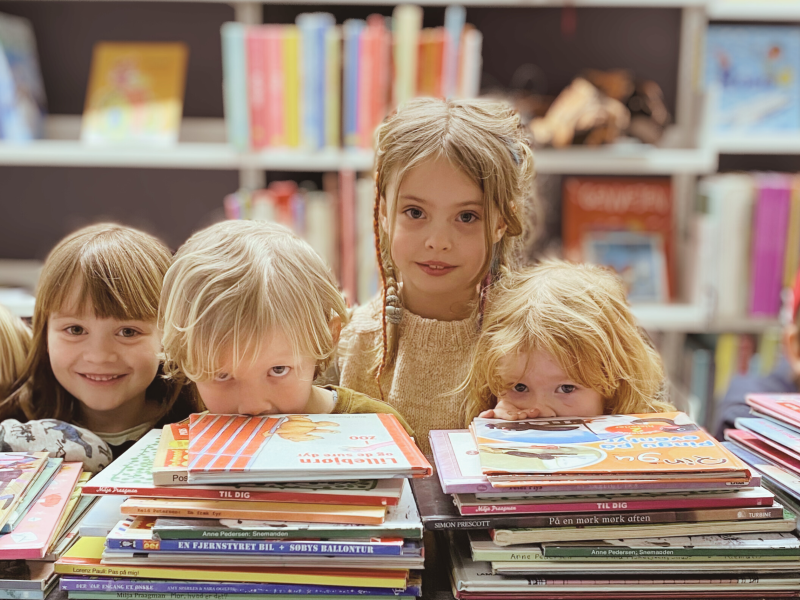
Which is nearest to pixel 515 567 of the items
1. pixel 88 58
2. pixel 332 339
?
pixel 332 339

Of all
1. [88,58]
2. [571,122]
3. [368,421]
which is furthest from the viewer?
[88,58]

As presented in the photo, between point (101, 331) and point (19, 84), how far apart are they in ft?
5.45

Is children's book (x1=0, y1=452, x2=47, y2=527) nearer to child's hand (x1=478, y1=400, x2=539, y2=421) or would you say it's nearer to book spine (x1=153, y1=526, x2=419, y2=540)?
book spine (x1=153, y1=526, x2=419, y2=540)

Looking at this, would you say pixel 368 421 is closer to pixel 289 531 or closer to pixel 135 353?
pixel 289 531

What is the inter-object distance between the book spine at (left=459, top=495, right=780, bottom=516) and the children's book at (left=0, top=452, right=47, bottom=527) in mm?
462

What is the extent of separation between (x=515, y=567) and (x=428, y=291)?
423 millimetres

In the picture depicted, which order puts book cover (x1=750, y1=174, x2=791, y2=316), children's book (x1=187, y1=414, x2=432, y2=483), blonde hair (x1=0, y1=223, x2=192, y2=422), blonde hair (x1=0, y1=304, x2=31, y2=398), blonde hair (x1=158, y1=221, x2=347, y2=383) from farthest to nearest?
book cover (x1=750, y1=174, x2=791, y2=316)
blonde hair (x1=0, y1=304, x2=31, y2=398)
blonde hair (x1=0, y1=223, x2=192, y2=422)
blonde hair (x1=158, y1=221, x2=347, y2=383)
children's book (x1=187, y1=414, x2=432, y2=483)

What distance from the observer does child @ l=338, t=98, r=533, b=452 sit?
99cm

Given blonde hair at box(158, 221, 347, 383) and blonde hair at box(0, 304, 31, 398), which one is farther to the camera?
blonde hair at box(0, 304, 31, 398)

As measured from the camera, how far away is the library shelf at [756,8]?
2213mm

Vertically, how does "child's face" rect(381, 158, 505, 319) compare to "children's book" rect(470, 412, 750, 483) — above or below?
above

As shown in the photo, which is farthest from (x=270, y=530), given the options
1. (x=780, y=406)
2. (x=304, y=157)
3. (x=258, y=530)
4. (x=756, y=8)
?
(x=756, y=8)

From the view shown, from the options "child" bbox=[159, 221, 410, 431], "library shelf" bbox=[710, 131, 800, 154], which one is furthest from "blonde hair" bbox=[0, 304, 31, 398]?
"library shelf" bbox=[710, 131, 800, 154]

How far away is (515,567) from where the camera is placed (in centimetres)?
76
